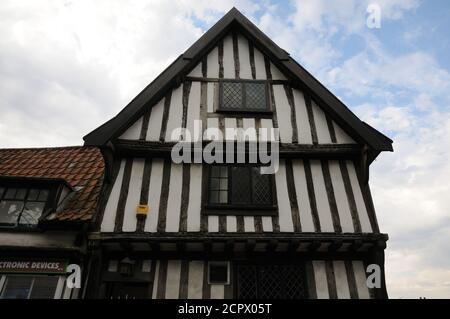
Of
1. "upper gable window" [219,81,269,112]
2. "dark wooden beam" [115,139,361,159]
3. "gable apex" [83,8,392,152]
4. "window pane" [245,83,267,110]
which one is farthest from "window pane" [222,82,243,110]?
"dark wooden beam" [115,139,361,159]

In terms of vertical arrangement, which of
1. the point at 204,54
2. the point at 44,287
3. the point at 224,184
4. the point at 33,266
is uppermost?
the point at 204,54

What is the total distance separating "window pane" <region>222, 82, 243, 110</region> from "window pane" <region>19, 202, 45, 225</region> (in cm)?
514

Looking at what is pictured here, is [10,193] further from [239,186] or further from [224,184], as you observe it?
[239,186]

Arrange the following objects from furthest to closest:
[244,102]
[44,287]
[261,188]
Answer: [244,102] < [261,188] < [44,287]

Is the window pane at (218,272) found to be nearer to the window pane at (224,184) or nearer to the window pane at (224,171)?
the window pane at (224,184)

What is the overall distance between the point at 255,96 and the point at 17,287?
688cm

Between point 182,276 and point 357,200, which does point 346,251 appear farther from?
point 182,276

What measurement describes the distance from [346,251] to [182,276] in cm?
347

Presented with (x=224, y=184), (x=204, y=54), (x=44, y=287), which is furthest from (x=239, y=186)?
(x=44, y=287)

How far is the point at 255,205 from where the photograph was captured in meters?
6.21

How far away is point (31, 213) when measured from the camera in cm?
675

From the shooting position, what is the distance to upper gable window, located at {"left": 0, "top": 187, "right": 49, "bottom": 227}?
6633 millimetres

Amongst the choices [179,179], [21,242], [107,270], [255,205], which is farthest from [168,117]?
[21,242]

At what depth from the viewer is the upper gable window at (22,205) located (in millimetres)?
6633
